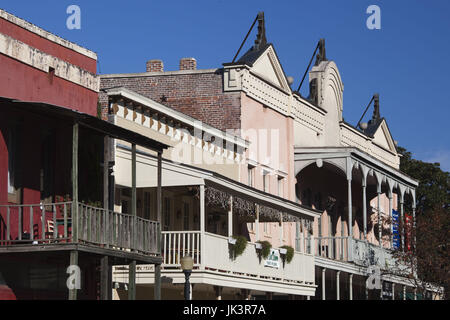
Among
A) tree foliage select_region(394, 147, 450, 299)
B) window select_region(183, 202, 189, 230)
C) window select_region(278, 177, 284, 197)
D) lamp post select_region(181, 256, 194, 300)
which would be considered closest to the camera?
lamp post select_region(181, 256, 194, 300)

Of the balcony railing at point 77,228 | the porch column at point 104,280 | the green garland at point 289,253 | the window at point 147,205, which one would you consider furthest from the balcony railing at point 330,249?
the porch column at point 104,280

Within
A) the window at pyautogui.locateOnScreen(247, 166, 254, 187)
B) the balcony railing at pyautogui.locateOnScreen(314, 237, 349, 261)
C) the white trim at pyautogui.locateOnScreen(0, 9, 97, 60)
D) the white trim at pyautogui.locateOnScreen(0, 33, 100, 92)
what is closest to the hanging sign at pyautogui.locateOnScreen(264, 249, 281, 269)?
the window at pyautogui.locateOnScreen(247, 166, 254, 187)

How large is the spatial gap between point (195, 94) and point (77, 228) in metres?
15.2

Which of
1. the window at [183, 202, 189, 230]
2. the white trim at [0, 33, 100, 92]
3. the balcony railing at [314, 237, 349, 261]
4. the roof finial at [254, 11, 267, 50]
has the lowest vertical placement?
the balcony railing at [314, 237, 349, 261]

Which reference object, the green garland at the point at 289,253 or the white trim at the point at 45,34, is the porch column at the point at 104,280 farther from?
the green garland at the point at 289,253

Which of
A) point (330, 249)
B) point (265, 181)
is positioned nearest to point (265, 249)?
point (265, 181)

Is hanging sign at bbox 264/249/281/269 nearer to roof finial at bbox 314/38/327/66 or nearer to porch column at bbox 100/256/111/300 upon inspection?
porch column at bbox 100/256/111/300

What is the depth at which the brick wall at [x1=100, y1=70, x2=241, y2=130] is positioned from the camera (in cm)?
3494

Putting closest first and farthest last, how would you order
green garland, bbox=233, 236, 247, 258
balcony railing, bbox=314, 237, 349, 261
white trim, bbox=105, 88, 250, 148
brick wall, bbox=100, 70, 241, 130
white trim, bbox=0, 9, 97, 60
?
white trim, bbox=0, 9, 97, 60 < white trim, bbox=105, 88, 250, 148 < green garland, bbox=233, 236, 247, 258 < brick wall, bbox=100, 70, 241, 130 < balcony railing, bbox=314, 237, 349, 261

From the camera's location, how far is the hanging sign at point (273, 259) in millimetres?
30369

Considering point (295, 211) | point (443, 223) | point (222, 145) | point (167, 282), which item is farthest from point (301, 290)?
point (443, 223)

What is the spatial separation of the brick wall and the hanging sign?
548 centimetres

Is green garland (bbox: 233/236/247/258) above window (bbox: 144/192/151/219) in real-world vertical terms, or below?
below

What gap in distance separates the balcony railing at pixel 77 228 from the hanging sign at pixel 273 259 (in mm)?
6581
